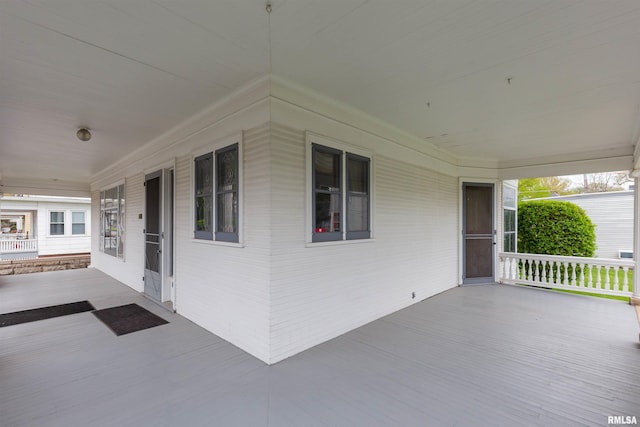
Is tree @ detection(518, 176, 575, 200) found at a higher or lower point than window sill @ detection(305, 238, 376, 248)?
higher

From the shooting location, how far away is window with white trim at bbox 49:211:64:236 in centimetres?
1303

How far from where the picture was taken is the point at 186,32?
7.47ft

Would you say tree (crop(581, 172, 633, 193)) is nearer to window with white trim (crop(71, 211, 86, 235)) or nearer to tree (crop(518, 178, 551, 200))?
tree (crop(518, 178, 551, 200))

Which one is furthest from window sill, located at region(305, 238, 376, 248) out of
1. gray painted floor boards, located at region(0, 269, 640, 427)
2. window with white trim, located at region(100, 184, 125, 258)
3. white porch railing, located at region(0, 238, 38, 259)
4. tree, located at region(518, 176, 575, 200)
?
white porch railing, located at region(0, 238, 38, 259)

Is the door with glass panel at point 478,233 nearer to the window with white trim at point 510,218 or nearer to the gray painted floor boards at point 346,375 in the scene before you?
the window with white trim at point 510,218

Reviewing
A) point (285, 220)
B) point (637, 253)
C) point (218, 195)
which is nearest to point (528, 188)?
point (637, 253)

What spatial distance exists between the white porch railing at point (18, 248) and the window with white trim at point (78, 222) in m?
1.38

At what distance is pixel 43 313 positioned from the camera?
15.4 ft

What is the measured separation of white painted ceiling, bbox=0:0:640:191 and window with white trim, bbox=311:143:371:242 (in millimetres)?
705

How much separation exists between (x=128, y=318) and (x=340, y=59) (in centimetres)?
454

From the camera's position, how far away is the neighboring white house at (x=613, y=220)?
938cm

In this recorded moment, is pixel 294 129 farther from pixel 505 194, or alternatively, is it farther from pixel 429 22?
pixel 505 194

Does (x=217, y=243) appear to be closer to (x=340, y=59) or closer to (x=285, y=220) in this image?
(x=285, y=220)

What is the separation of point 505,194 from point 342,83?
19.2 feet
